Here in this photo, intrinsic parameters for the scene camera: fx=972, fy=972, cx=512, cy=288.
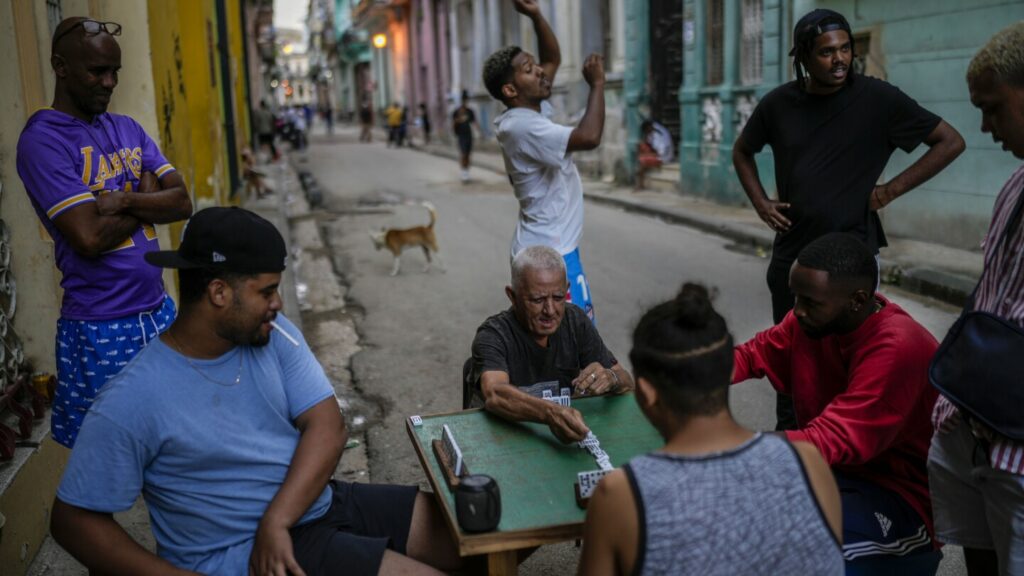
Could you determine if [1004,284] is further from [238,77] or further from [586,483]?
[238,77]

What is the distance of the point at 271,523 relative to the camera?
7.86 ft

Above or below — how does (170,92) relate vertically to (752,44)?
below

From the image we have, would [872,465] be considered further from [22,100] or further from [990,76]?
[22,100]

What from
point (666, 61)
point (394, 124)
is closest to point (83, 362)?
point (666, 61)

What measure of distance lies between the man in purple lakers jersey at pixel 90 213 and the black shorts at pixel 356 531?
0.97 metres

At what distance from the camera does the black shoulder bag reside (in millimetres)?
2205

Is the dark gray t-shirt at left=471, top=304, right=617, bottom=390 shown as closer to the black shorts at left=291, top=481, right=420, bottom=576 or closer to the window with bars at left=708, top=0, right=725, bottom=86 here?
the black shorts at left=291, top=481, right=420, bottom=576

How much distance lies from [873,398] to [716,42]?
12.4 meters

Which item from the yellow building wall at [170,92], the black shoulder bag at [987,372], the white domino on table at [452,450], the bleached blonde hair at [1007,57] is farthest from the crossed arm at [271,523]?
the yellow building wall at [170,92]

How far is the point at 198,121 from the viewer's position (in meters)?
9.25

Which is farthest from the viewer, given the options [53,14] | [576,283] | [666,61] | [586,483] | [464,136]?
[464,136]

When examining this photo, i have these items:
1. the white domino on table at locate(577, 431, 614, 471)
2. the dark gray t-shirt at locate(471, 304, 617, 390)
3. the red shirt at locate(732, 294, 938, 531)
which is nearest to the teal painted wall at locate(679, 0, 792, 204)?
the dark gray t-shirt at locate(471, 304, 617, 390)

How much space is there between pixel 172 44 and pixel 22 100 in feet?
9.82

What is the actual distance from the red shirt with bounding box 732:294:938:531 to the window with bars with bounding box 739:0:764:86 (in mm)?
10743
